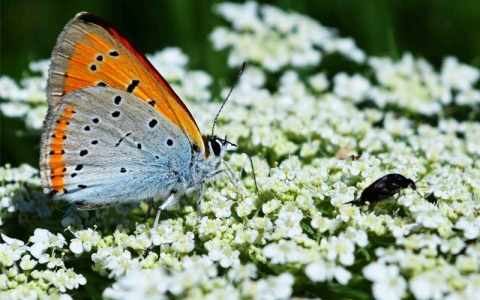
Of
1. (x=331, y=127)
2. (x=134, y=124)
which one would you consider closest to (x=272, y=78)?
(x=331, y=127)

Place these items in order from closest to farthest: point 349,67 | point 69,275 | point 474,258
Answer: point 474,258 → point 69,275 → point 349,67

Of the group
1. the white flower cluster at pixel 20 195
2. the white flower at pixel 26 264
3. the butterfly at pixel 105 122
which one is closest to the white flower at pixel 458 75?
the butterfly at pixel 105 122

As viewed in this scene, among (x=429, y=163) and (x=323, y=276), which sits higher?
(x=429, y=163)

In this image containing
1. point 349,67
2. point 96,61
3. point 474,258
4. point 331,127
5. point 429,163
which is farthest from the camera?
point 349,67

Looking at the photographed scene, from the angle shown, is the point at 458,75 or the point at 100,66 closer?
the point at 100,66

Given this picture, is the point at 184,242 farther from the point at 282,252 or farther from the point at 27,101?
the point at 27,101

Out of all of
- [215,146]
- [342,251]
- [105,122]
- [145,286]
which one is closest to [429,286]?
[342,251]

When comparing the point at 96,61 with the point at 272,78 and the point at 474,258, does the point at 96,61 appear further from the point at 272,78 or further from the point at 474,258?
the point at 272,78

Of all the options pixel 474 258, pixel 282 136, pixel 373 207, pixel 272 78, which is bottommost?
pixel 474 258
